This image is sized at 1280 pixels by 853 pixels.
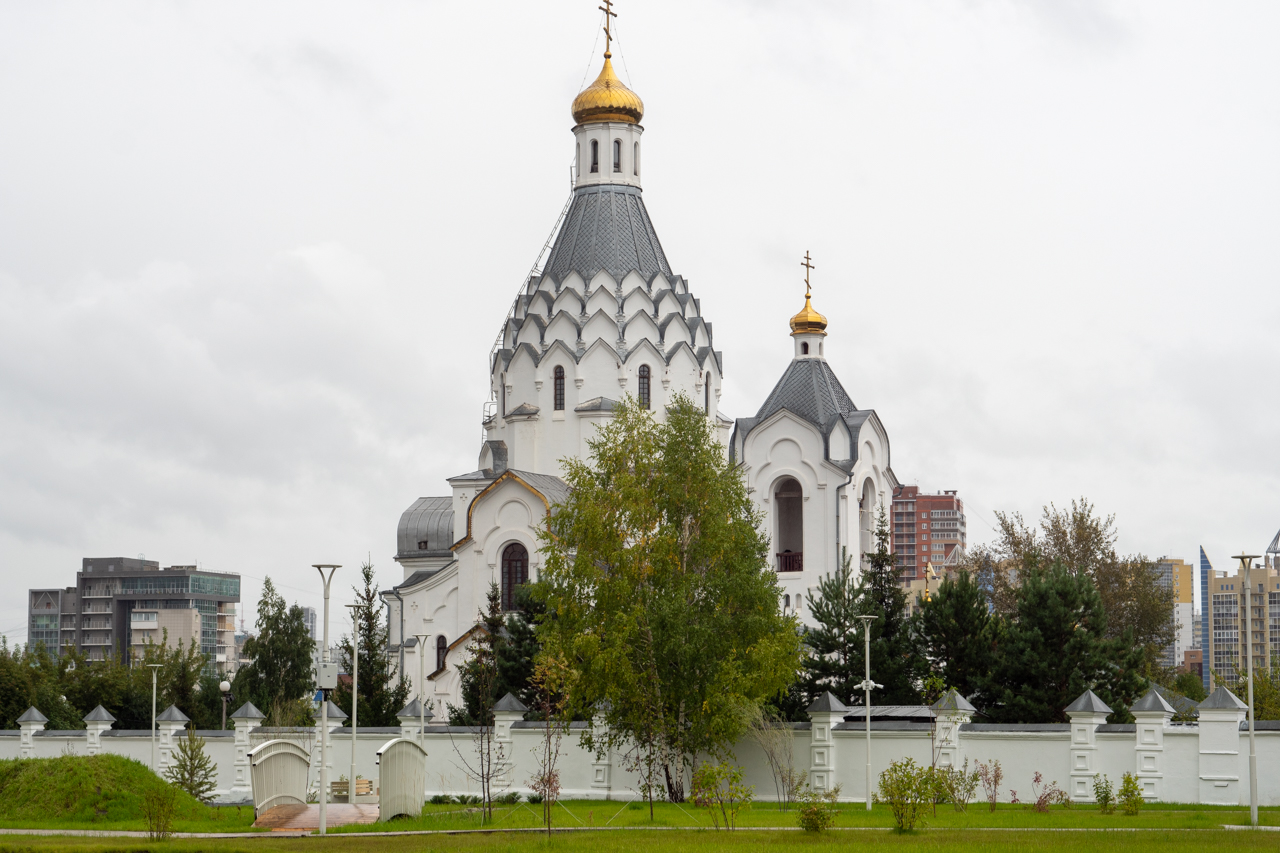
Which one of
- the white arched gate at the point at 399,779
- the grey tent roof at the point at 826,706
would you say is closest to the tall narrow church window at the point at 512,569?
the grey tent roof at the point at 826,706

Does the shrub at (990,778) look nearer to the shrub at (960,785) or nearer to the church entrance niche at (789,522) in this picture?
the shrub at (960,785)

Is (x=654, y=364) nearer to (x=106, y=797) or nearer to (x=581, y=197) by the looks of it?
(x=581, y=197)

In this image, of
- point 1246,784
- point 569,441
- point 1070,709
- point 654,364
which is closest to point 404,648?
point 569,441

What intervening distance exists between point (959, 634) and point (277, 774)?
1431cm

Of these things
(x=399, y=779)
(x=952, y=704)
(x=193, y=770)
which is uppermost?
(x=952, y=704)

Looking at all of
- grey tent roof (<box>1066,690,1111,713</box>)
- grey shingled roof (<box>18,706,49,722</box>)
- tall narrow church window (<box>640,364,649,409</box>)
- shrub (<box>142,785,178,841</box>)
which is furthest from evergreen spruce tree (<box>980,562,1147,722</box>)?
grey shingled roof (<box>18,706,49,722</box>)

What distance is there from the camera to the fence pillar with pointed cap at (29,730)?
102 feet

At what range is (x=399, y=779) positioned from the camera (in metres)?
20.5

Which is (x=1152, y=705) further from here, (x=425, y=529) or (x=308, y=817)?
(x=425, y=529)

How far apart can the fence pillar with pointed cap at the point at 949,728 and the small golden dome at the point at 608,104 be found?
76.1 feet

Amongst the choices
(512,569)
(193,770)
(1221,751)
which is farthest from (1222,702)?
(512,569)

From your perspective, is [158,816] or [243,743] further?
[243,743]

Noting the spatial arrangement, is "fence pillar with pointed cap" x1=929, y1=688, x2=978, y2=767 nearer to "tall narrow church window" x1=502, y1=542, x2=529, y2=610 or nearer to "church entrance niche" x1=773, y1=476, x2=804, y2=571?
"church entrance niche" x1=773, y1=476, x2=804, y2=571

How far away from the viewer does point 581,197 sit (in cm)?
4344
